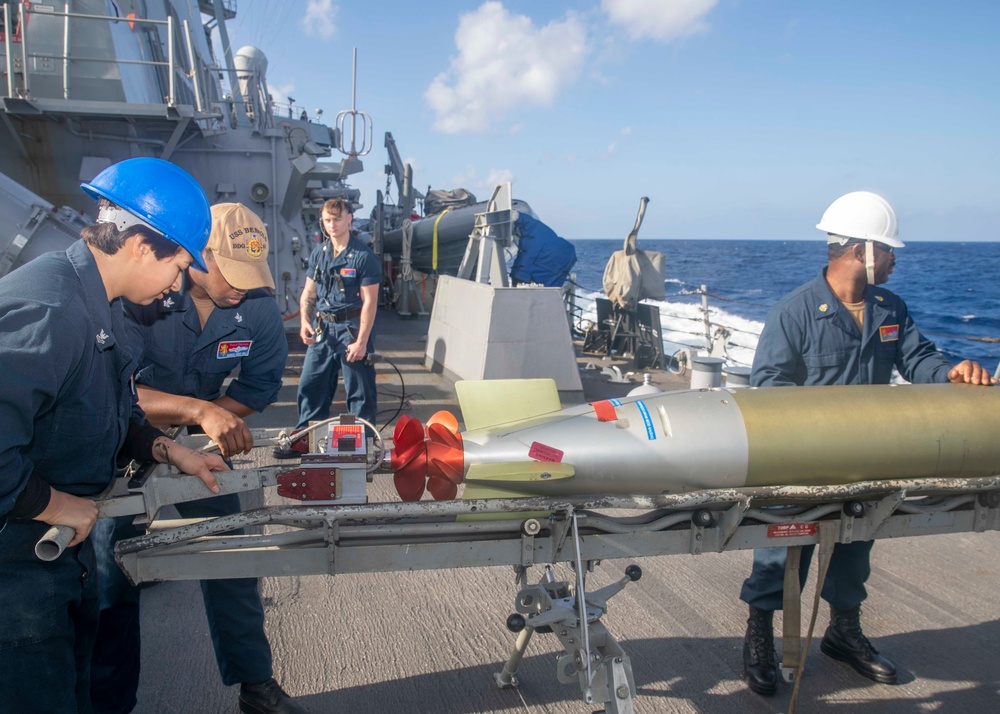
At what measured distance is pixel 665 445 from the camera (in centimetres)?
246

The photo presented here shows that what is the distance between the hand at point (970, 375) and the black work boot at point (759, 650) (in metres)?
1.26

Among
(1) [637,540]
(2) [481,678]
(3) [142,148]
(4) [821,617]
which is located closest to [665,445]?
(1) [637,540]

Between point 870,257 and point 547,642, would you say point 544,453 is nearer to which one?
point 547,642

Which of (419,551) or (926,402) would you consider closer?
(419,551)

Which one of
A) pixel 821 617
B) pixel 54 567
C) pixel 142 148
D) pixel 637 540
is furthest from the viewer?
pixel 142 148

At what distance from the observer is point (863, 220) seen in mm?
2982

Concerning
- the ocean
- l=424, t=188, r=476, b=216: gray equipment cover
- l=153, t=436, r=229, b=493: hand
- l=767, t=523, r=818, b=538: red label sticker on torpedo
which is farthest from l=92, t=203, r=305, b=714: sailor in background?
l=424, t=188, r=476, b=216: gray equipment cover

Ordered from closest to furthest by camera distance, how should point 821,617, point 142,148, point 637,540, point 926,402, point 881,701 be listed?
point 637,540 → point 926,402 → point 881,701 → point 821,617 → point 142,148

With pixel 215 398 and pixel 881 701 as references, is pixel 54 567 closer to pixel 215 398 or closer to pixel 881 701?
pixel 215 398

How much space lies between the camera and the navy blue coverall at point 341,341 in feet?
16.9

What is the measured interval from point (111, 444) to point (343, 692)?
1414mm

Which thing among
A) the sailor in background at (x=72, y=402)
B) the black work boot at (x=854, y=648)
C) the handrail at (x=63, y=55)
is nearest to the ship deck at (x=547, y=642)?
the black work boot at (x=854, y=648)

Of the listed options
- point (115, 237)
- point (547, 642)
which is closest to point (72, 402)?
point (115, 237)

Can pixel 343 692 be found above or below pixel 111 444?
below
